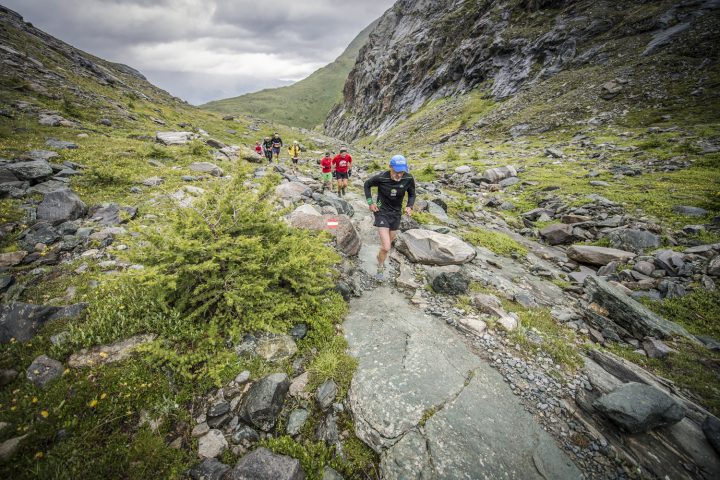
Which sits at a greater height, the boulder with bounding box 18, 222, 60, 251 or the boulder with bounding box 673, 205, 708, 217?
the boulder with bounding box 18, 222, 60, 251

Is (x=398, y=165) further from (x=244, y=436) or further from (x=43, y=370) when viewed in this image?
(x=43, y=370)

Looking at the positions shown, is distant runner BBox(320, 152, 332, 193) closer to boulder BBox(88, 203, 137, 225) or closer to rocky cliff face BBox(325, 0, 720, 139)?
boulder BBox(88, 203, 137, 225)

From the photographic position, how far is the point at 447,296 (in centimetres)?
733

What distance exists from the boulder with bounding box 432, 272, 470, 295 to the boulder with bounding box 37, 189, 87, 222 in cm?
1156

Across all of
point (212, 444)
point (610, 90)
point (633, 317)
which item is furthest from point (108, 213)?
point (610, 90)

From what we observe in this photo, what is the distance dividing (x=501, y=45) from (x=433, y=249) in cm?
6425

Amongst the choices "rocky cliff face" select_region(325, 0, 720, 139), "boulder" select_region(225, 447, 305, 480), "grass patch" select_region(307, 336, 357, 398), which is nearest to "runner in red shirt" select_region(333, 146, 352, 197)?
"grass patch" select_region(307, 336, 357, 398)

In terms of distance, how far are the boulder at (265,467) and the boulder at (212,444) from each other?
15.0 inches

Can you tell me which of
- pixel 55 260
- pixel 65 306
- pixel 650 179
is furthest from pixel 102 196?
pixel 650 179

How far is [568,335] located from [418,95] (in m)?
76.1

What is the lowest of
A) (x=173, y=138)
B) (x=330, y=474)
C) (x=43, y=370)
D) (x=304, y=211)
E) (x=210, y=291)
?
(x=330, y=474)

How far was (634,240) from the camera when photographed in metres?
10.1

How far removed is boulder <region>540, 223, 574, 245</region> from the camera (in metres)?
11.7

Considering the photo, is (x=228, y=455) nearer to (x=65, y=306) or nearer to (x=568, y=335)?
(x=65, y=306)
